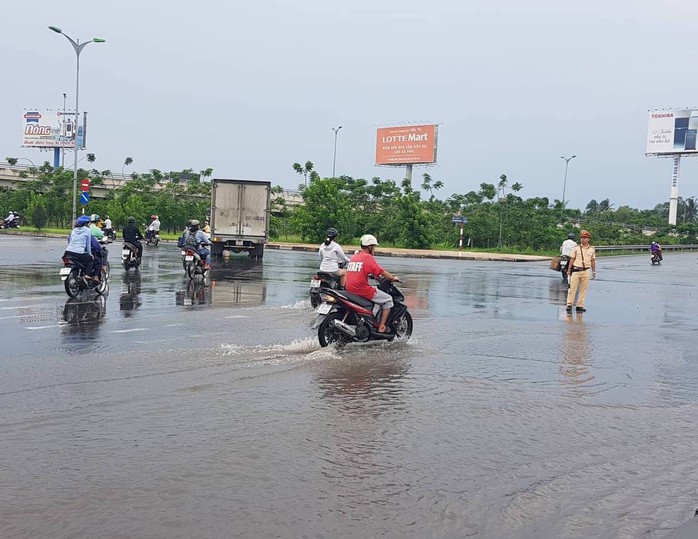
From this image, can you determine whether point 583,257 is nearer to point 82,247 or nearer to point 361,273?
point 361,273

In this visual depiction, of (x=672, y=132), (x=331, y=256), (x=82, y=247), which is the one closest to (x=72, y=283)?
(x=82, y=247)

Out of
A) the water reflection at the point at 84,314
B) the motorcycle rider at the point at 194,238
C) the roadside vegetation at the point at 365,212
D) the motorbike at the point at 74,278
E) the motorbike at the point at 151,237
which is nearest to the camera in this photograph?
the water reflection at the point at 84,314

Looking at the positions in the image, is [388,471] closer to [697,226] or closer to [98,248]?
[98,248]

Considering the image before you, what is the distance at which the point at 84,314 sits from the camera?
1302 centimetres

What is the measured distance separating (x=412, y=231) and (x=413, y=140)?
27415mm

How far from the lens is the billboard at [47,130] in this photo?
97938 millimetres

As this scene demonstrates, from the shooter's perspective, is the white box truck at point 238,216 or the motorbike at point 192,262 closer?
the motorbike at point 192,262

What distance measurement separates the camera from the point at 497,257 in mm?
43688

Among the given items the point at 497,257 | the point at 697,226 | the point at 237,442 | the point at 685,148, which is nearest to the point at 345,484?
the point at 237,442

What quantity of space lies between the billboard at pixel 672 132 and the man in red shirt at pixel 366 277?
86584 mm

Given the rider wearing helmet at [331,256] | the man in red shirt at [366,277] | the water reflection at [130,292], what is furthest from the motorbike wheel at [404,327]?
the water reflection at [130,292]

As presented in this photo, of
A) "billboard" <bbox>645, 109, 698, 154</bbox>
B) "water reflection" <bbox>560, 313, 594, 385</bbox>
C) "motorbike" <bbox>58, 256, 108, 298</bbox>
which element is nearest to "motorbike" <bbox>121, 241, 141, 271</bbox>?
"motorbike" <bbox>58, 256, 108, 298</bbox>

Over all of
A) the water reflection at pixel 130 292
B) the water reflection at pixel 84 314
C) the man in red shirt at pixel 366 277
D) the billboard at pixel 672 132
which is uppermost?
the billboard at pixel 672 132

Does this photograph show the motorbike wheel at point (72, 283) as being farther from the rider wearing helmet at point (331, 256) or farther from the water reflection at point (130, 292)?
the rider wearing helmet at point (331, 256)
